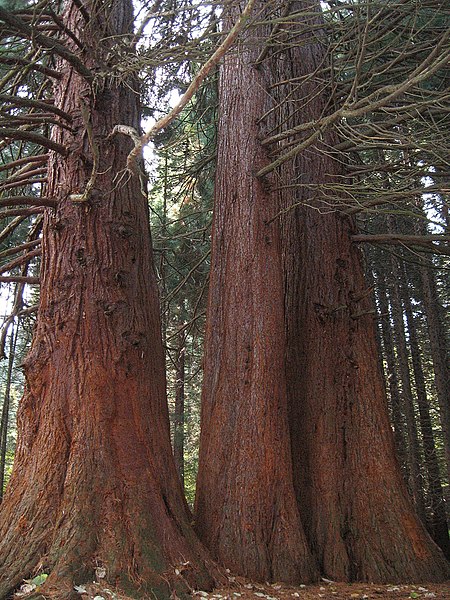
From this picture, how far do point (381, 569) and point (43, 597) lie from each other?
2866 mm

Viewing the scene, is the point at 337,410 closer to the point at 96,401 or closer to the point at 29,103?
the point at 96,401

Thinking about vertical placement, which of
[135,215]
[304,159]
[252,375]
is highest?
[304,159]

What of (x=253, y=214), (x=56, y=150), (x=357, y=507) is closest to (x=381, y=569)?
(x=357, y=507)

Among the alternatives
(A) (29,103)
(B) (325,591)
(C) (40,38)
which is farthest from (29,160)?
(B) (325,591)

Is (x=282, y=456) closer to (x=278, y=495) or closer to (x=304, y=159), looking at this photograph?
(x=278, y=495)

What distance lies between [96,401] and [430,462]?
892 cm

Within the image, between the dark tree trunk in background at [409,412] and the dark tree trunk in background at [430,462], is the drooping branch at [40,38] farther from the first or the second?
the dark tree trunk in background at [430,462]

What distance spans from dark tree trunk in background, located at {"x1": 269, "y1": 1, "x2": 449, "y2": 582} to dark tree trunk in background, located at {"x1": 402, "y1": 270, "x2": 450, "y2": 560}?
542 centimetres

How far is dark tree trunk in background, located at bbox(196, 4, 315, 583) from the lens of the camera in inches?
168

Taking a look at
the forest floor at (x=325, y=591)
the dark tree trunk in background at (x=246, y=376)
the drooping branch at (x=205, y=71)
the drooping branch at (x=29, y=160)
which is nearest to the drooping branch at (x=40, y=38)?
the drooping branch at (x=29, y=160)

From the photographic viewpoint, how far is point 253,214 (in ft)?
17.5

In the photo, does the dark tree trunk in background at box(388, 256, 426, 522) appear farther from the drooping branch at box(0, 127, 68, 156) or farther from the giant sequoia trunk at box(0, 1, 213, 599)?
the drooping branch at box(0, 127, 68, 156)

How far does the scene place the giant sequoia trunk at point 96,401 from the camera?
338 cm

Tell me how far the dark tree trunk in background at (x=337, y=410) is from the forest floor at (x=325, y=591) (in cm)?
23
